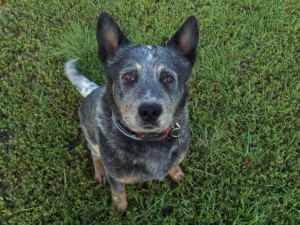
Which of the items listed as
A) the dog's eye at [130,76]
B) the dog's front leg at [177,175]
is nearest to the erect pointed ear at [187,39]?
the dog's eye at [130,76]

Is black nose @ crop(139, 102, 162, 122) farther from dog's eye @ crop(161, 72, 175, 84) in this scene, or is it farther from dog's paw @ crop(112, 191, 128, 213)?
dog's paw @ crop(112, 191, 128, 213)

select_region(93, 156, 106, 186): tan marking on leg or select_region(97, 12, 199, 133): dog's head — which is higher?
select_region(97, 12, 199, 133): dog's head

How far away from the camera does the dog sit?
8.87ft

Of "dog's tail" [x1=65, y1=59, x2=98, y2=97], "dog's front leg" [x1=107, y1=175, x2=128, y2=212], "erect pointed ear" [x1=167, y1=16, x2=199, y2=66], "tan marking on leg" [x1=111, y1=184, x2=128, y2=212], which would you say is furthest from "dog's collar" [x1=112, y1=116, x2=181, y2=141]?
"dog's tail" [x1=65, y1=59, x2=98, y2=97]

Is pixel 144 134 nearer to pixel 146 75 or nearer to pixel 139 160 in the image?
pixel 139 160

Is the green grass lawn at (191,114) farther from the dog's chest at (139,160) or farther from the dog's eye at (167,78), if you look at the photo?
the dog's eye at (167,78)

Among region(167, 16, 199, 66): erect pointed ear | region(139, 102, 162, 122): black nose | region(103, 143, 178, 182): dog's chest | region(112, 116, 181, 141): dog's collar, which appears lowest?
region(103, 143, 178, 182): dog's chest

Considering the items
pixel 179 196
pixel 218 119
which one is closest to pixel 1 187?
pixel 179 196

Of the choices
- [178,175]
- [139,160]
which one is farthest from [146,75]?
[178,175]

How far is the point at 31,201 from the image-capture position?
376 centimetres

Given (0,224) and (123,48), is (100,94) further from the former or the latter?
(0,224)

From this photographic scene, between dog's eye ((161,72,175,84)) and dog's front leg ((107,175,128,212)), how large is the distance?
3.52 ft

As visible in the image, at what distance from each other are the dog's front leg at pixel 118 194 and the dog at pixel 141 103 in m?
0.02

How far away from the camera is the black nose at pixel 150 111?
2521 mm
